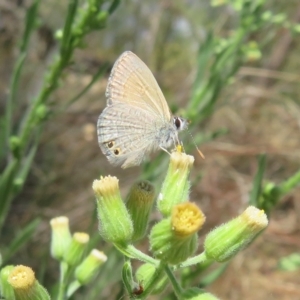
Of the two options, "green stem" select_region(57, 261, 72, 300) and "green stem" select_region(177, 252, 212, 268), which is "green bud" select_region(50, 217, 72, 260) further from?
"green stem" select_region(177, 252, 212, 268)

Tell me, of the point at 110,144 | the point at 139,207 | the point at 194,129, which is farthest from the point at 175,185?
the point at 194,129

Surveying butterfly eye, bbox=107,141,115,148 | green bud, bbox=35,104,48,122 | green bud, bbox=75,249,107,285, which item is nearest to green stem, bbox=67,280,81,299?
green bud, bbox=75,249,107,285

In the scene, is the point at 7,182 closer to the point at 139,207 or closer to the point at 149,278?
the point at 139,207

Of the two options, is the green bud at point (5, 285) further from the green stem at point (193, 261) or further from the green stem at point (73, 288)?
the green stem at point (193, 261)

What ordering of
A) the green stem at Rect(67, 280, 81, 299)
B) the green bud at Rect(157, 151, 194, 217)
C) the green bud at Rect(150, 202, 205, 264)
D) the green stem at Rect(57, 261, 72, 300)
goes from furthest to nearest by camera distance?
the green stem at Rect(67, 280, 81, 299) < the green stem at Rect(57, 261, 72, 300) < the green bud at Rect(157, 151, 194, 217) < the green bud at Rect(150, 202, 205, 264)

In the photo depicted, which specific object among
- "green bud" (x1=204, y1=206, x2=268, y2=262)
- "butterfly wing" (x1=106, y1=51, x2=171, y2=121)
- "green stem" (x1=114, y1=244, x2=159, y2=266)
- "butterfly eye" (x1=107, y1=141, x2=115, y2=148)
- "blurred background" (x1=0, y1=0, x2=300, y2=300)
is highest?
"butterfly wing" (x1=106, y1=51, x2=171, y2=121)

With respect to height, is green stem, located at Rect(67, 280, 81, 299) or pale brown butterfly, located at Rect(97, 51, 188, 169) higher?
pale brown butterfly, located at Rect(97, 51, 188, 169)
